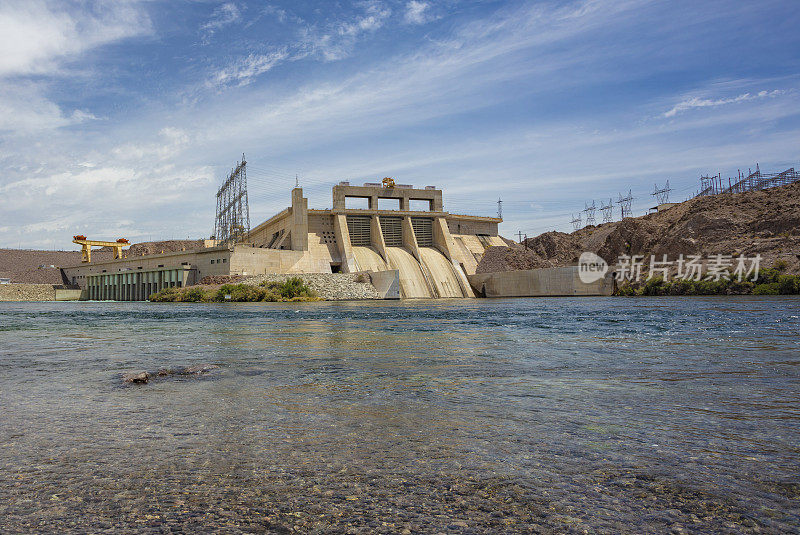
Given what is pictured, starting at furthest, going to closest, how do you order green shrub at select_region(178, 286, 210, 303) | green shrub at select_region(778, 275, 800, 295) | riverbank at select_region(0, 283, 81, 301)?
1. riverbank at select_region(0, 283, 81, 301)
2. green shrub at select_region(178, 286, 210, 303)
3. green shrub at select_region(778, 275, 800, 295)

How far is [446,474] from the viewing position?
3105 millimetres

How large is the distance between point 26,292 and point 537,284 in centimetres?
6515

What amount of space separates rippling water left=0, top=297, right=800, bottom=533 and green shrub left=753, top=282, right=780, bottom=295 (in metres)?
37.0

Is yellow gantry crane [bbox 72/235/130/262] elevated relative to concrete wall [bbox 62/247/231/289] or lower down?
elevated

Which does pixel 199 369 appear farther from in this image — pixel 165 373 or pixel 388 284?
pixel 388 284

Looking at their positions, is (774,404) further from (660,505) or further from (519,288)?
(519,288)

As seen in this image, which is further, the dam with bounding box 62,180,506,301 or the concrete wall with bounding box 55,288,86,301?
the concrete wall with bounding box 55,288,86,301

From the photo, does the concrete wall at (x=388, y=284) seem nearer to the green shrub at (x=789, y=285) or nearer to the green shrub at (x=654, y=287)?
the green shrub at (x=654, y=287)

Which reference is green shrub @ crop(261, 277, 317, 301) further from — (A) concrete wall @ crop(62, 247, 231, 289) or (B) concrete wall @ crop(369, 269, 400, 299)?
(A) concrete wall @ crop(62, 247, 231, 289)

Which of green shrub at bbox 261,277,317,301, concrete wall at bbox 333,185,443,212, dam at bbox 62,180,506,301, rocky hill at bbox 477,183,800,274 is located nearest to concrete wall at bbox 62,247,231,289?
dam at bbox 62,180,506,301

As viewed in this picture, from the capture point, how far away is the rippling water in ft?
8.34

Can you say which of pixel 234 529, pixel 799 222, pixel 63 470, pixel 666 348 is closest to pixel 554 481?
pixel 234 529

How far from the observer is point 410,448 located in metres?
3.64

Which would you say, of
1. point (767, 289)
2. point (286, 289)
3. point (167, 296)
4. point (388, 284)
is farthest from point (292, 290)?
point (767, 289)
